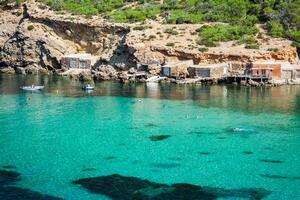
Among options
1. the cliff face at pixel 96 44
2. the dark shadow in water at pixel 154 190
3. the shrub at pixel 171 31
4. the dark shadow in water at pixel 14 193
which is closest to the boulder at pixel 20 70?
the cliff face at pixel 96 44

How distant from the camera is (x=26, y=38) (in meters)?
84.5

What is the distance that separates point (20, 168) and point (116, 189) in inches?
275

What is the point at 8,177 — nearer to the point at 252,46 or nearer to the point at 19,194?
the point at 19,194

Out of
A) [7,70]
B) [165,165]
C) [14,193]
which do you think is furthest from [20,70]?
[14,193]

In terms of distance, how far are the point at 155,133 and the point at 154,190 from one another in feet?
43.7

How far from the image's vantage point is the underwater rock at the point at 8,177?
2988 centimetres

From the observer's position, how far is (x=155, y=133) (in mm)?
42000

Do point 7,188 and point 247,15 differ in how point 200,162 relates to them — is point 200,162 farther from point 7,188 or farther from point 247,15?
point 247,15

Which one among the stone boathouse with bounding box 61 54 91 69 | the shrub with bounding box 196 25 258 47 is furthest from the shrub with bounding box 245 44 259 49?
the stone boathouse with bounding box 61 54 91 69

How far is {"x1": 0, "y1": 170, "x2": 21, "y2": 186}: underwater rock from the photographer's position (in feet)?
98.0

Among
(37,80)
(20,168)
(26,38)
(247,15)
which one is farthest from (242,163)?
(26,38)

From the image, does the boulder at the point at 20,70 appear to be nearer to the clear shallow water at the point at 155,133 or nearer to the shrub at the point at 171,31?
the clear shallow water at the point at 155,133

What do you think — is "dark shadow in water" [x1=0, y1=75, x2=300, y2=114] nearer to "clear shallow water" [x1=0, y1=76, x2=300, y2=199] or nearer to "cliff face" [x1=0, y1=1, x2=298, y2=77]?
"clear shallow water" [x1=0, y1=76, x2=300, y2=199]

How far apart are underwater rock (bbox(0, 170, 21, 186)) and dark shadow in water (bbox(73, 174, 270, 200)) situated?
3.40m
